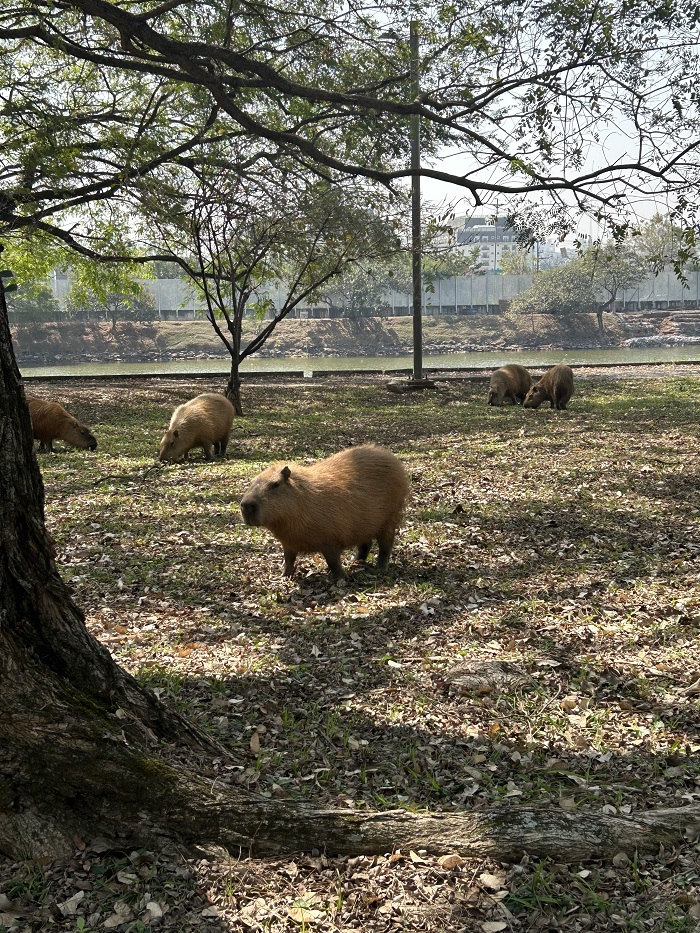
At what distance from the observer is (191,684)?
13.6 feet

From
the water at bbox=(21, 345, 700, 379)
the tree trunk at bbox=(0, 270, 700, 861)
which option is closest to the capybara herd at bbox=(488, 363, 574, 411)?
the water at bbox=(21, 345, 700, 379)

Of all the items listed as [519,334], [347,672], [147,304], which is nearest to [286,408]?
[347,672]

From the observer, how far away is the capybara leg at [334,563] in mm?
5867

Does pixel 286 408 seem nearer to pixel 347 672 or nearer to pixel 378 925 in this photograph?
pixel 347 672

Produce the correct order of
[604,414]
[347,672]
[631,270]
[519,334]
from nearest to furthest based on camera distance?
1. [347,672]
2. [604,414]
3. [631,270]
4. [519,334]

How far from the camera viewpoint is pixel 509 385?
18625 mm

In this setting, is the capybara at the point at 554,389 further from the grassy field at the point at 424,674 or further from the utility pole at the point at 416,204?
the grassy field at the point at 424,674

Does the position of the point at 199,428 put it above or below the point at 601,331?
below

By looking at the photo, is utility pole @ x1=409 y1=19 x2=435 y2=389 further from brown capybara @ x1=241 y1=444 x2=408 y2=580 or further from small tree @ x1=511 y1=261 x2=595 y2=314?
small tree @ x1=511 y1=261 x2=595 y2=314

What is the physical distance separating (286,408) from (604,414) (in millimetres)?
7224

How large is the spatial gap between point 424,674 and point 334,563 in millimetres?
1768

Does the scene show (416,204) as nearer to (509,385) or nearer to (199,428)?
(509,385)

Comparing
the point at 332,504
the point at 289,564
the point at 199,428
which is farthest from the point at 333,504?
the point at 199,428

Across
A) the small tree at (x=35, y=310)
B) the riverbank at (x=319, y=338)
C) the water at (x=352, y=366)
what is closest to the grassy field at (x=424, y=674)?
the water at (x=352, y=366)
